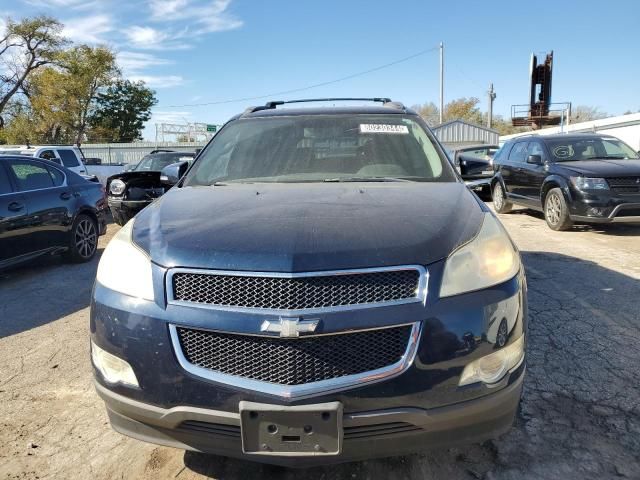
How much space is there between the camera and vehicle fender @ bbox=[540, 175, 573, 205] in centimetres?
803

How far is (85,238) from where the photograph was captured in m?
7.00

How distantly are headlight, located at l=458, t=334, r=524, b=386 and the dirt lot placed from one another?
619mm

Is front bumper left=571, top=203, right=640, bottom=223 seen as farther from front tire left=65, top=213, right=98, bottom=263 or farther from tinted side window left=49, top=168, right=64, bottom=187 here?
tinted side window left=49, top=168, right=64, bottom=187

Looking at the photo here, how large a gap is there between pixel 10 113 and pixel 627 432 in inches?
1833

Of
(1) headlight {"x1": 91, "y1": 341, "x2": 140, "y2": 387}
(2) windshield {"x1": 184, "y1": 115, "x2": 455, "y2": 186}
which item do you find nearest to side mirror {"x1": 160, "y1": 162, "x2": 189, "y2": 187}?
(2) windshield {"x1": 184, "y1": 115, "x2": 455, "y2": 186}

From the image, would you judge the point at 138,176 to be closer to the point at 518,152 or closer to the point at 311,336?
the point at 311,336

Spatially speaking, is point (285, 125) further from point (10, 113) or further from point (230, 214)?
point (10, 113)

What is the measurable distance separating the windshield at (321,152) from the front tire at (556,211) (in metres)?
5.58

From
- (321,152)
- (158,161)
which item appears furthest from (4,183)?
(158,161)

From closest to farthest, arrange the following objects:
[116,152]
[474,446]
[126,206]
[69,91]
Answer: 1. [474,446]
2. [126,206]
3. [116,152]
4. [69,91]

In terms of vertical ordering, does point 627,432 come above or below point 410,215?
below

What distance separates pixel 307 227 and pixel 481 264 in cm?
71

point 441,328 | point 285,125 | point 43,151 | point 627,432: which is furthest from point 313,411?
point 43,151

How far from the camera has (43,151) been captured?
1287 centimetres
